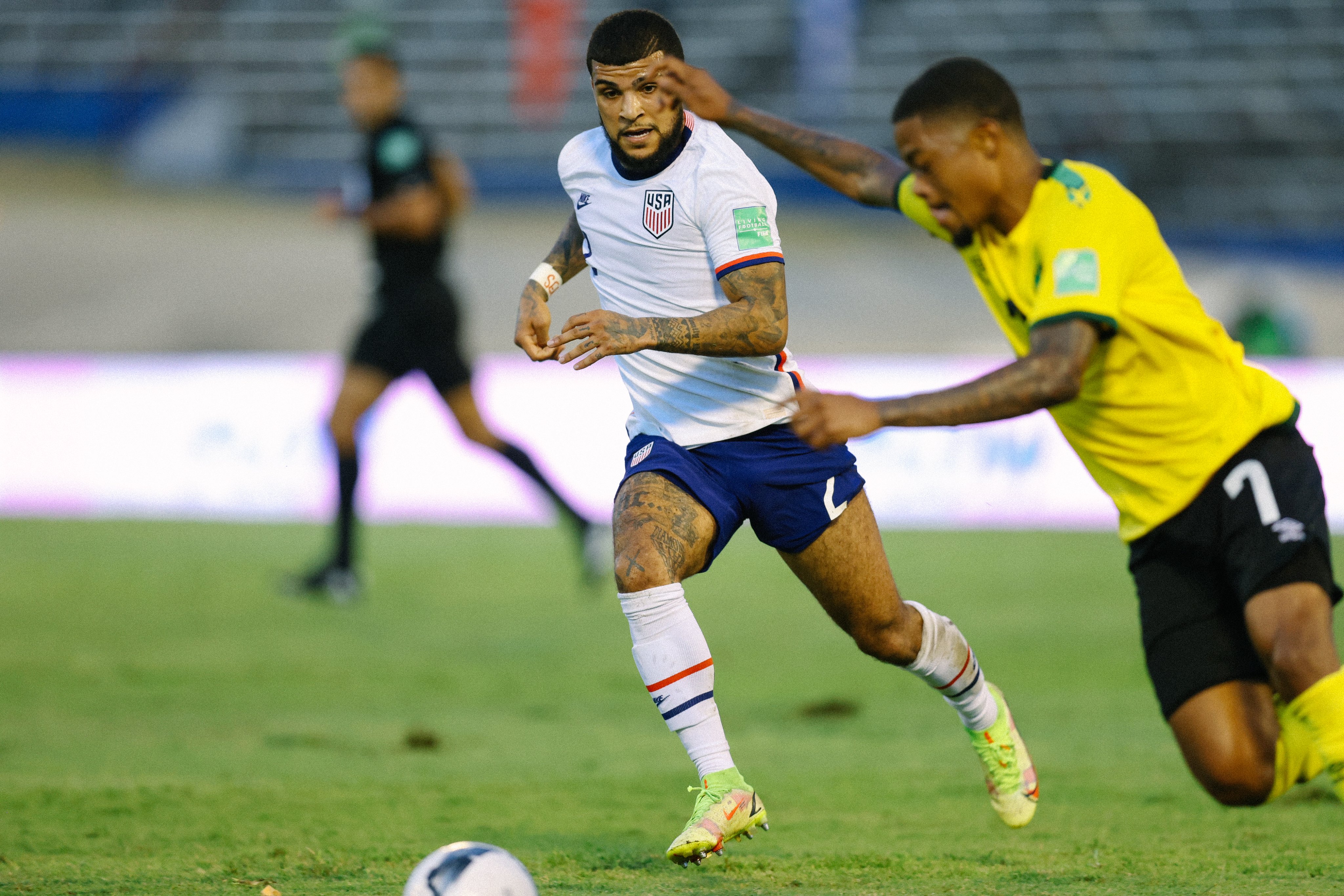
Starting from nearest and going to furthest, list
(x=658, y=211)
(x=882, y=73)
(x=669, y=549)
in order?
(x=669, y=549) → (x=658, y=211) → (x=882, y=73)

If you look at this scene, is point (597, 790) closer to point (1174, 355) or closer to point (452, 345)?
point (1174, 355)

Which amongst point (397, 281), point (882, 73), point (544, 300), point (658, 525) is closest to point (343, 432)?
point (397, 281)

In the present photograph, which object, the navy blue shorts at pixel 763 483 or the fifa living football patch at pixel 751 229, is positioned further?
the navy blue shorts at pixel 763 483

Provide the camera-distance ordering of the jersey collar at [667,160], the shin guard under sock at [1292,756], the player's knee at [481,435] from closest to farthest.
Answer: the shin guard under sock at [1292,756], the jersey collar at [667,160], the player's knee at [481,435]

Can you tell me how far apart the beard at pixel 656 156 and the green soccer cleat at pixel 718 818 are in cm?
172

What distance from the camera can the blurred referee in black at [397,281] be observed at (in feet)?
29.9

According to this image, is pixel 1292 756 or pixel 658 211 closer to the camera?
pixel 1292 756

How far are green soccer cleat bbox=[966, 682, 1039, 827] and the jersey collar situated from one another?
6.19 feet

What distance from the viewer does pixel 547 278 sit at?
4.74 metres

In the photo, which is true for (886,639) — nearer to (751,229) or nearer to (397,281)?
(751,229)

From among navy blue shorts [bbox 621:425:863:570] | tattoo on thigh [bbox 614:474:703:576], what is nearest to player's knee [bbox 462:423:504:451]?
navy blue shorts [bbox 621:425:863:570]

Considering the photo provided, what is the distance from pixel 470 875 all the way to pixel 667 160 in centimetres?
211

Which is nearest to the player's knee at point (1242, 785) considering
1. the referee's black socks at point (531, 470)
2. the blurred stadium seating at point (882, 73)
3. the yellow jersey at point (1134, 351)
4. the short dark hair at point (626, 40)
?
the yellow jersey at point (1134, 351)

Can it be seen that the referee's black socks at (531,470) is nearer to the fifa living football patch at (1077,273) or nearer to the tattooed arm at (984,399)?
the tattooed arm at (984,399)
